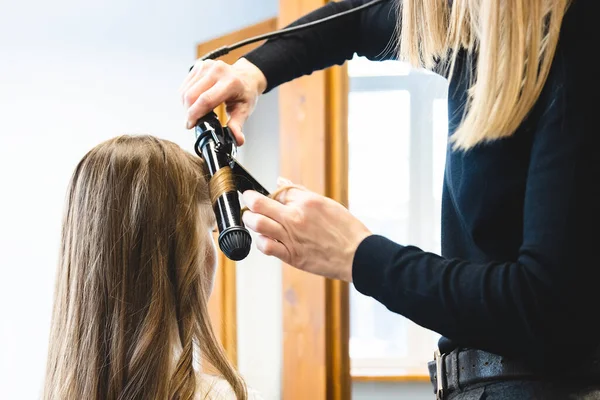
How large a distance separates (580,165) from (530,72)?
0.11 meters

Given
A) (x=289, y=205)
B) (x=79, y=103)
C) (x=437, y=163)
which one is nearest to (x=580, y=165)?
(x=289, y=205)

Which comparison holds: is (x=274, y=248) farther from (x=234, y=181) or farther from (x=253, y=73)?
(x=253, y=73)

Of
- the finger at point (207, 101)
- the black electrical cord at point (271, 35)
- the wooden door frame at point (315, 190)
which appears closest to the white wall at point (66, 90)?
the wooden door frame at point (315, 190)

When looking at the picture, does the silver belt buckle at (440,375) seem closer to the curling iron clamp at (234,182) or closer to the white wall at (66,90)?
the curling iron clamp at (234,182)

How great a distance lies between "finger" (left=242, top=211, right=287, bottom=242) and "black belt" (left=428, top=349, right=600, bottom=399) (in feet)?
0.79

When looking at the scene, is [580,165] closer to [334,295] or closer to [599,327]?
[599,327]

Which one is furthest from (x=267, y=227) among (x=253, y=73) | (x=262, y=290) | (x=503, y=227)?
(x=262, y=290)

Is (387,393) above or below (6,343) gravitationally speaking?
below

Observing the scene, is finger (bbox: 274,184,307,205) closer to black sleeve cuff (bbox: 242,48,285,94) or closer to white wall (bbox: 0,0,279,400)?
black sleeve cuff (bbox: 242,48,285,94)

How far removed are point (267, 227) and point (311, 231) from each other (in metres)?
0.05

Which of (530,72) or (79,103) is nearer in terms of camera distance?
(530,72)

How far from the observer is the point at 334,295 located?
1.93 m

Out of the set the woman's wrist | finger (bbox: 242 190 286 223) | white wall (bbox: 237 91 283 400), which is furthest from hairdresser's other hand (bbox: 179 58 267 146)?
white wall (bbox: 237 91 283 400)

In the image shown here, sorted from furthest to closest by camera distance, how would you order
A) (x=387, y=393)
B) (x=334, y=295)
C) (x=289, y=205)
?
(x=387, y=393)
(x=334, y=295)
(x=289, y=205)
